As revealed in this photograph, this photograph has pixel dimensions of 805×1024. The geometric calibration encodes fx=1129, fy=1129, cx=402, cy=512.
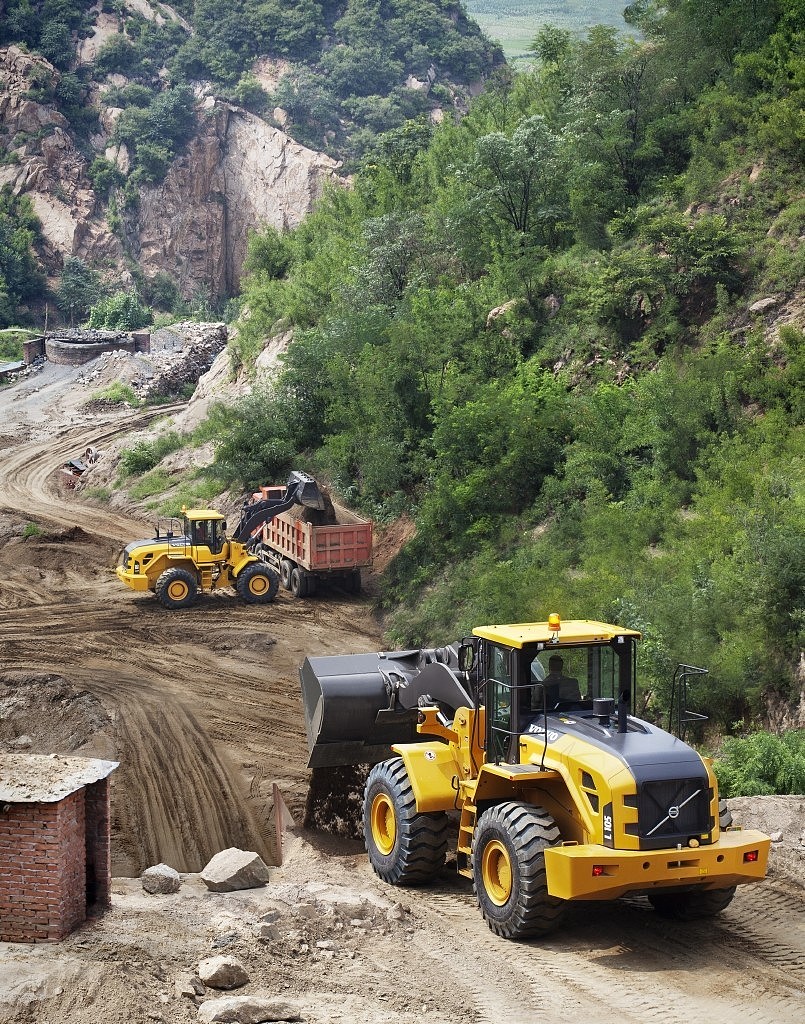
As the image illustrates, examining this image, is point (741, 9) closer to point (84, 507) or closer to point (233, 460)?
point (233, 460)

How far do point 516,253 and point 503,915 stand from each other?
2368cm

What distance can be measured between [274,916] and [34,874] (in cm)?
206

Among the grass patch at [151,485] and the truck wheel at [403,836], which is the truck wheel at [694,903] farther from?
the grass patch at [151,485]

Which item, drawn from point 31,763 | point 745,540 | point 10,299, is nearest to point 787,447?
point 745,540

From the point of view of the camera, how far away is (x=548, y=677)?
10227mm

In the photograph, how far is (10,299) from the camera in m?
77.3

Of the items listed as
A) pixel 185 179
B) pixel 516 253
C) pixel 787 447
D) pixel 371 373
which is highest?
pixel 185 179

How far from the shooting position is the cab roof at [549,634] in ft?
32.9

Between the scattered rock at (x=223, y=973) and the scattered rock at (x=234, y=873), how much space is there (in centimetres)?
214

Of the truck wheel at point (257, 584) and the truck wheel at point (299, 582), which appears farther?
the truck wheel at point (299, 582)

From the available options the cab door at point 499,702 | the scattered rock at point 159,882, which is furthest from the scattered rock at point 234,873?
the cab door at point 499,702

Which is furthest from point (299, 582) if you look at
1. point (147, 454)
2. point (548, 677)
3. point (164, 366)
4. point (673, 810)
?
point (164, 366)

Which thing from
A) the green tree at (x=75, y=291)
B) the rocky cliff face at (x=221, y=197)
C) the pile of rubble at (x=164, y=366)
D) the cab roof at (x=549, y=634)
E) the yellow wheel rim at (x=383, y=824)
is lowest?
the yellow wheel rim at (x=383, y=824)

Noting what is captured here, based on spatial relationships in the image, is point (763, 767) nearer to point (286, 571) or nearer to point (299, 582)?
point (299, 582)
